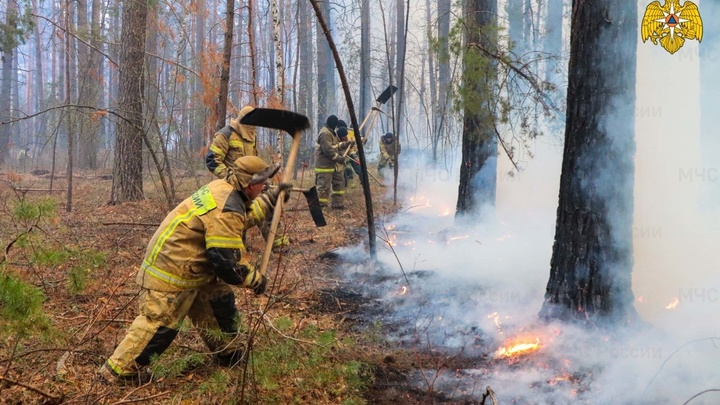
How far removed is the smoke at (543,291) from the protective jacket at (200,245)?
5.25 ft

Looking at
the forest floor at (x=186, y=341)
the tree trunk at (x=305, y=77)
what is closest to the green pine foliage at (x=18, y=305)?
the forest floor at (x=186, y=341)

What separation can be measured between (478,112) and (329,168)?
4.43 metres

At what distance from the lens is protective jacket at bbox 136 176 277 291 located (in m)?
3.48

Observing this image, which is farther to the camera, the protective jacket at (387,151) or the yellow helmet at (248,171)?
the protective jacket at (387,151)

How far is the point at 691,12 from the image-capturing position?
20.7 feet

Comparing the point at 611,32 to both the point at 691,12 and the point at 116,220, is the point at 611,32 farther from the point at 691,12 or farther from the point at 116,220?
the point at 116,220

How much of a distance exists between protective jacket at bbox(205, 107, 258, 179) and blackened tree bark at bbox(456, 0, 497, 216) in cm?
311

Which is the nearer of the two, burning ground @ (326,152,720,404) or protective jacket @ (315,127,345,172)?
burning ground @ (326,152,720,404)

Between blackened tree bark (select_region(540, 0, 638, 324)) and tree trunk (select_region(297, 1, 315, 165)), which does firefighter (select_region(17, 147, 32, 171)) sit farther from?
blackened tree bark (select_region(540, 0, 638, 324))

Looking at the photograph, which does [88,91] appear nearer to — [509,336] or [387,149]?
[387,149]

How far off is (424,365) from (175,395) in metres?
2.02

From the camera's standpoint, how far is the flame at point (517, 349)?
4.35 meters

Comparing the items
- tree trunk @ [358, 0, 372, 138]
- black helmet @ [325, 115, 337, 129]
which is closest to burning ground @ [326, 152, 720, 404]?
black helmet @ [325, 115, 337, 129]

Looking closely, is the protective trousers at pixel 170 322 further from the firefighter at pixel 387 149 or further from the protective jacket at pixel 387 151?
the protective jacket at pixel 387 151
